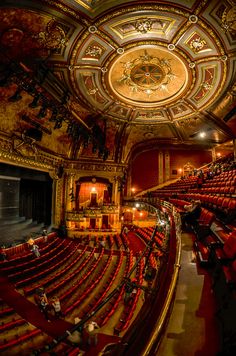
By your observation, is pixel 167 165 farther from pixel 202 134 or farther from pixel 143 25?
pixel 143 25

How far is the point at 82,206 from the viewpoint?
10.8m

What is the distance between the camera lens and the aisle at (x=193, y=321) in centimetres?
110

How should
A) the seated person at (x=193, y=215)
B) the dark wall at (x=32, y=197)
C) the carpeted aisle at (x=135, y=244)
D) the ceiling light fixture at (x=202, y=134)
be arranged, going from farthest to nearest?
the ceiling light fixture at (x=202, y=134), the dark wall at (x=32, y=197), the carpeted aisle at (x=135, y=244), the seated person at (x=193, y=215)

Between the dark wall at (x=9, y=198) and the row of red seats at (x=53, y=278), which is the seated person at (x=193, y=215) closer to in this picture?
the row of red seats at (x=53, y=278)

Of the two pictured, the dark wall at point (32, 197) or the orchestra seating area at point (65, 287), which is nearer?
the orchestra seating area at point (65, 287)

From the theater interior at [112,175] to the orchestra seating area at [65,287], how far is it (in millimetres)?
33

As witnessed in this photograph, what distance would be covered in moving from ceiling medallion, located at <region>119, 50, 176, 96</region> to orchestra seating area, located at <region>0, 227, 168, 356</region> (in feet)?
15.3

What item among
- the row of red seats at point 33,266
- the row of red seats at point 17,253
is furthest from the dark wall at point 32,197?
the row of red seats at point 17,253

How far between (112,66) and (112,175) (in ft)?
19.8

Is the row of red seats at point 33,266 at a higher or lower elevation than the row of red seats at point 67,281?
higher

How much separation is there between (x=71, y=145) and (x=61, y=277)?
6.08 metres

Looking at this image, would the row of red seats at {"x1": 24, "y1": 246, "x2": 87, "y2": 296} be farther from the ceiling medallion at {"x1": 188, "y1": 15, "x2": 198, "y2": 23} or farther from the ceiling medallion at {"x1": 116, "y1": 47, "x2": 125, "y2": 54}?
the ceiling medallion at {"x1": 188, "y1": 15, "x2": 198, "y2": 23}

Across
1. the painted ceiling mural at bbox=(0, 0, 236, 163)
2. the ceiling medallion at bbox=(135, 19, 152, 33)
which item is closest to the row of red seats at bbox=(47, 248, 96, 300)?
the painted ceiling mural at bbox=(0, 0, 236, 163)

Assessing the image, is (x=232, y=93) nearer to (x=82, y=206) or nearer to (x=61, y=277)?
(x=61, y=277)
